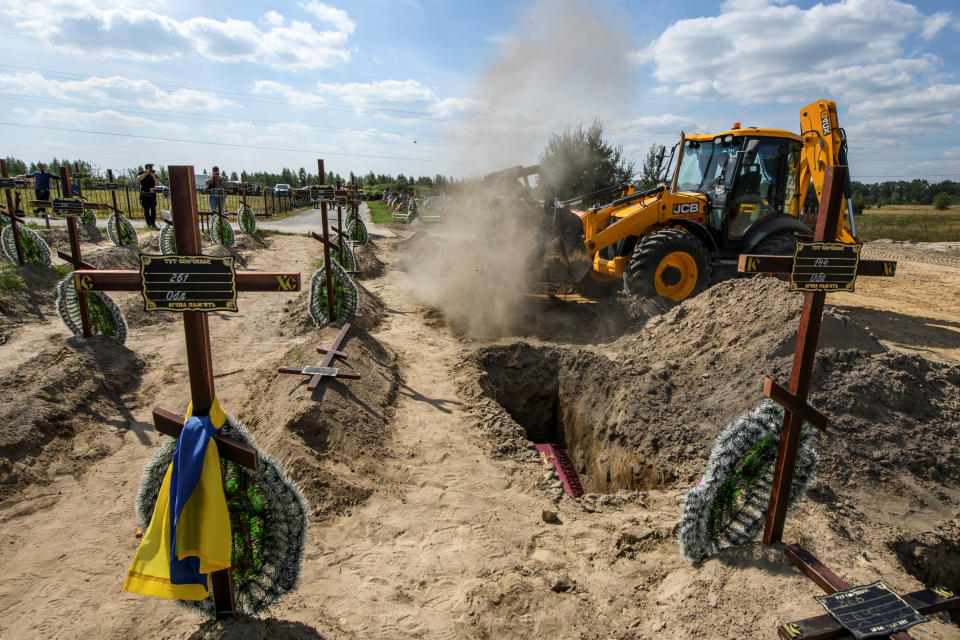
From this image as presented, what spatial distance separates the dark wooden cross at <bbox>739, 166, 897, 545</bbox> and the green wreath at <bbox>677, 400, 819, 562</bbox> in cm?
11

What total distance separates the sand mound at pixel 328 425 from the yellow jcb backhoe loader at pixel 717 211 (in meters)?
4.73

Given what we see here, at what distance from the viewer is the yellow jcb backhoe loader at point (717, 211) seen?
868cm

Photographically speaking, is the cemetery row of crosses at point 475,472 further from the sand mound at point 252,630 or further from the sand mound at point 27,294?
the sand mound at point 27,294

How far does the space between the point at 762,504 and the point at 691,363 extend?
287cm

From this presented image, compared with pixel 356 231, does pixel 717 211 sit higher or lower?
higher

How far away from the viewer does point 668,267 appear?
8.83m

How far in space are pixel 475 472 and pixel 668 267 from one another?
554 cm

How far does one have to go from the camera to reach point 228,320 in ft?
31.9

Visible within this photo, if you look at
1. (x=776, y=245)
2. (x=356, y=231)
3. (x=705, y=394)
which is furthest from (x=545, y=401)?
(x=356, y=231)

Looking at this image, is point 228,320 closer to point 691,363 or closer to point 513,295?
point 513,295

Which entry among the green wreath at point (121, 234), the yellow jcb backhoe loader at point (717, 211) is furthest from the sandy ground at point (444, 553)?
the green wreath at point (121, 234)

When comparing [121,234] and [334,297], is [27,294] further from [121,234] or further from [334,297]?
[334,297]

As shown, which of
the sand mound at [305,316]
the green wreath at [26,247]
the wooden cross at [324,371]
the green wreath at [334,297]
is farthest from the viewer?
the green wreath at [26,247]

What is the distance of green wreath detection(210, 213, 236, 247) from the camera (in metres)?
15.0
